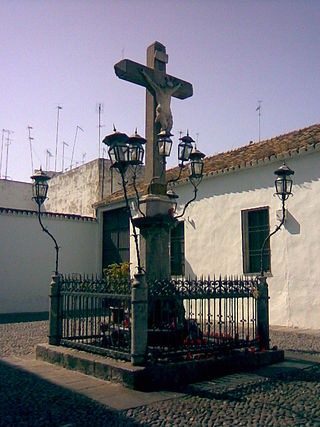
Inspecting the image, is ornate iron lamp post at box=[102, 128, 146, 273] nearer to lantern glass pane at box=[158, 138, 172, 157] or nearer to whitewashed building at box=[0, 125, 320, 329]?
lantern glass pane at box=[158, 138, 172, 157]

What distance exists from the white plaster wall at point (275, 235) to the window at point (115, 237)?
13.1 feet

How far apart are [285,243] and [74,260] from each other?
9.14 metres

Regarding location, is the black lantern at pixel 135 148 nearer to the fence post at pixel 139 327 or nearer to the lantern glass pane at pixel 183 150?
the lantern glass pane at pixel 183 150

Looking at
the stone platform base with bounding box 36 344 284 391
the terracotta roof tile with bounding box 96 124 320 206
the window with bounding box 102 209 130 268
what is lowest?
the stone platform base with bounding box 36 344 284 391

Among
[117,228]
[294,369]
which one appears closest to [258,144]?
[117,228]

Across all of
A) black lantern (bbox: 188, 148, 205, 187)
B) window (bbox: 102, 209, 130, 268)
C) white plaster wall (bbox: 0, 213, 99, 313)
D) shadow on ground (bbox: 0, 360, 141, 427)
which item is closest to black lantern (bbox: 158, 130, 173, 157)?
black lantern (bbox: 188, 148, 205, 187)

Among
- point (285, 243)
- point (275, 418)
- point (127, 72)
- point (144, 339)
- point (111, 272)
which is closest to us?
point (275, 418)

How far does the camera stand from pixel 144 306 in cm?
530

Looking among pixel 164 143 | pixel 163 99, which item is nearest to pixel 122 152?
pixel 164 143

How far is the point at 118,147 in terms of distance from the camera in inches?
251

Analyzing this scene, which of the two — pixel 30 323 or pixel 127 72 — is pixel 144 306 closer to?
pixel 127 72

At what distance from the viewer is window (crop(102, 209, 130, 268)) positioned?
16906mm

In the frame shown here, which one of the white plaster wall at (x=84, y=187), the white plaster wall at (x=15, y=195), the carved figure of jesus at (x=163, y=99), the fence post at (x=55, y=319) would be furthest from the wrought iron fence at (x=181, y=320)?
the white plaster wall at (x=15, y=195)

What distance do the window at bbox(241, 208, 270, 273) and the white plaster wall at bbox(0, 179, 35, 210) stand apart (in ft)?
62.9
